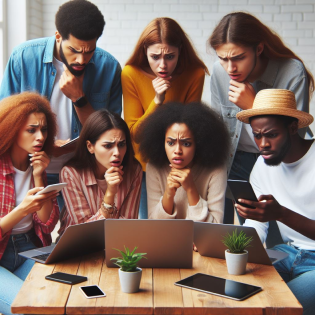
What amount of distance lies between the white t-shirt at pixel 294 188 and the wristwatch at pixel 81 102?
1080 millimetres

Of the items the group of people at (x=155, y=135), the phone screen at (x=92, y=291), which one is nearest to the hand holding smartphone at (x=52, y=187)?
the group of people at (x=155, y=135)

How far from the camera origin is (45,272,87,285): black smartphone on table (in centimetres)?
174

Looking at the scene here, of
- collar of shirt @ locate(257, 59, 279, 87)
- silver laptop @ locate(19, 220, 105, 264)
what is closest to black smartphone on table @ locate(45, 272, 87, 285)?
silver laptop @ locate(19, 220, 105, 264)

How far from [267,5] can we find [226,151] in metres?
4.30

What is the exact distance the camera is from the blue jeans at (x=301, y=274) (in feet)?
6.82

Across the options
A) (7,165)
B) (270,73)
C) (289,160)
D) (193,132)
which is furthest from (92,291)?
(270,73)

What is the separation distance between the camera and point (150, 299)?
161 centimetres

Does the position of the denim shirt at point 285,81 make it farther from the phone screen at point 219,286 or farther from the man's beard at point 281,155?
the phone screen at point 219,286

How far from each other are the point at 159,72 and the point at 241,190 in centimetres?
97

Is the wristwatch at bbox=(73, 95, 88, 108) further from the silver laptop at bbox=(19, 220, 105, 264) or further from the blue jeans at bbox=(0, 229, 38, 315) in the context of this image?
the silver laptop at bbox=(19, 220, 105, 264)

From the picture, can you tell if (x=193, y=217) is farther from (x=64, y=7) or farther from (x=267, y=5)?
(x=267, y=5)

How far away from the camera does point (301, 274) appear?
2.22m

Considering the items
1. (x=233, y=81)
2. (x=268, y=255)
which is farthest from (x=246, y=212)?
(x=233, y=81)

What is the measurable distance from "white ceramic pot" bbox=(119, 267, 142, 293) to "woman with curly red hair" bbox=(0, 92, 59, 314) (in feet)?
2.45
